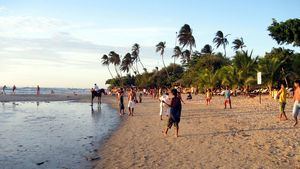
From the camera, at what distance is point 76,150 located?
34.2 feet

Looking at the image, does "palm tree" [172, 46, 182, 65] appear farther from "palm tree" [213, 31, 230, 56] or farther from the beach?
the beach

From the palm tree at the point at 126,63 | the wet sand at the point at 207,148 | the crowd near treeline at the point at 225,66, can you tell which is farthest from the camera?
the palm tree at the point at 126,63

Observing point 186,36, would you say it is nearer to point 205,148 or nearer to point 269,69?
point 269,69

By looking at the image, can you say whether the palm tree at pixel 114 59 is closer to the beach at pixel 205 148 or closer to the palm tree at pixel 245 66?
the palm tree at pixel 245 66

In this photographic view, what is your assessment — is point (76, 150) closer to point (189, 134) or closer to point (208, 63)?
point (189, 134)

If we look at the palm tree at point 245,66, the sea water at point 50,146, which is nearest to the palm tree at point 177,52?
the palm tree at point 245,66

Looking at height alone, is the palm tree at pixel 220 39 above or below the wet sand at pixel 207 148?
above

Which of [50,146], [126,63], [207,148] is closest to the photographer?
[207,148]

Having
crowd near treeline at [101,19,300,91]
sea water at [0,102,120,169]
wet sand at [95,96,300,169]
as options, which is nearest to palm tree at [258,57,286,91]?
crowd near treeline at [101,19,300,91]

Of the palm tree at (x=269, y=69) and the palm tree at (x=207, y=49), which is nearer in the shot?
the palm tree at (x=269, y=69)

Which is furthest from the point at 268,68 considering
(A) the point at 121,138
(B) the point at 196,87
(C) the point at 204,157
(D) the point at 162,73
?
(D) the point at 162,73

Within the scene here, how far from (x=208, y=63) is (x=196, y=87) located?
581 centimetres

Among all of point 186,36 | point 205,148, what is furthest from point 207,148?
A: point 186,36

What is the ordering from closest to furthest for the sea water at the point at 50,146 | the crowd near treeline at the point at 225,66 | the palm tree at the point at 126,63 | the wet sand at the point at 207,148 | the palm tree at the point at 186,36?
1. the wet sand at the point at 207,148
2. the sea water at the point at 50,146
3. the crowd near treeline at the point at 225,66
4. the palm tree at the point at 186,36
5. the palm tree at the point at 126,63
